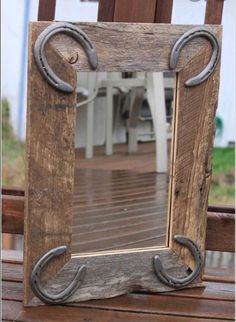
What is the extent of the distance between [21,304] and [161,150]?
981 mm

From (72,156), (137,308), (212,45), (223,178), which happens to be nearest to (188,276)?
(137,308)

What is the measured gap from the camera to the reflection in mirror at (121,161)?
6.18 ft

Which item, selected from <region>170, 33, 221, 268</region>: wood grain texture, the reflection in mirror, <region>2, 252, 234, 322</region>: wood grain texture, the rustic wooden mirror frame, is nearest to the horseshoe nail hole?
the rustic wooden mirror frame

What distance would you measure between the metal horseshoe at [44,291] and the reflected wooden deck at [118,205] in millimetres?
69

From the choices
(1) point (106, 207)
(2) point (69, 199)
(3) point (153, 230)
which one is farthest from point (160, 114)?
(2) point (69, 199)

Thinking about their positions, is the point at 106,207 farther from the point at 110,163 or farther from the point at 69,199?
the point at 69,199

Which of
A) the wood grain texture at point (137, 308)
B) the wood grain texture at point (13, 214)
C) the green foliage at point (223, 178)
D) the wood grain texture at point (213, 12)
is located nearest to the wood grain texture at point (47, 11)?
the wood grain texture at point (213, 12)

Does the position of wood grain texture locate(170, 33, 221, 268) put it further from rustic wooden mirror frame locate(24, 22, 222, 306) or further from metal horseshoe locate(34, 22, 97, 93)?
metal horseshoe locate(34, 22, 97, 93)

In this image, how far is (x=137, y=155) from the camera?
2549mm

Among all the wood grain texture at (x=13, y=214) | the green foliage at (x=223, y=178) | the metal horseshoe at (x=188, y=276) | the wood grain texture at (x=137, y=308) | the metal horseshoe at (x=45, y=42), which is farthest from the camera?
the green foliage at (x=223, y=178)

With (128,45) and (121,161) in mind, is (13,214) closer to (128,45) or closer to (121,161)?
(121,161)

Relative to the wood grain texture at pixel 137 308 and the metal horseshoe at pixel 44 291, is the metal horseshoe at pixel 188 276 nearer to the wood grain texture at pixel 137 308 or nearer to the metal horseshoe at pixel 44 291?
the wood grain texture at pixel 137 308

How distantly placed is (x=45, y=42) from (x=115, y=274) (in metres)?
0.60

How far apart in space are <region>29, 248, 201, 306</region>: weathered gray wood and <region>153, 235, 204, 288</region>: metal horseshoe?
0.01 m
